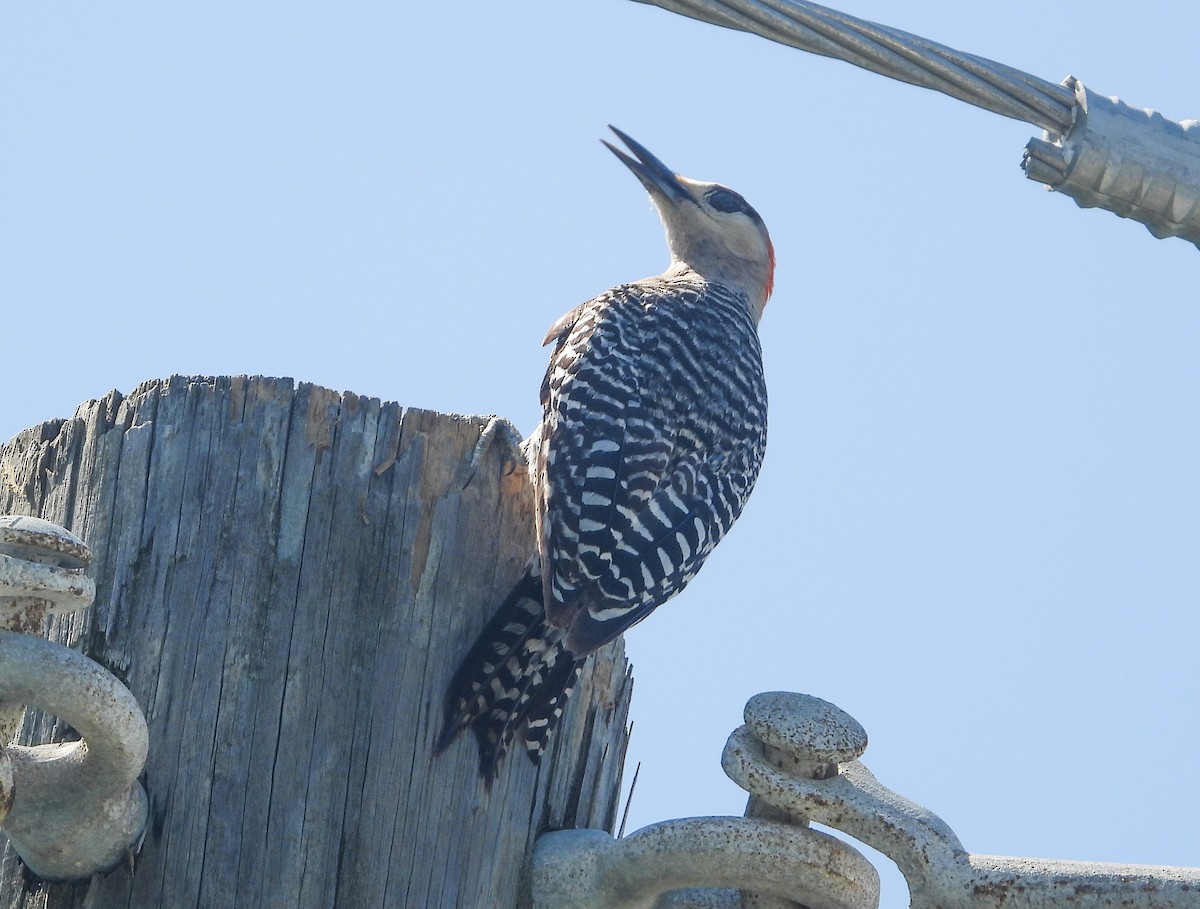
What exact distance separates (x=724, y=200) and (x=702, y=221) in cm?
15

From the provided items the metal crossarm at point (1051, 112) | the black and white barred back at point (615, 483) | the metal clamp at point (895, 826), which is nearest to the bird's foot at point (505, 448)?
the black and white barred back at point (615, 483)

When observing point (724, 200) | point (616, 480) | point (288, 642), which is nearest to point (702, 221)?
point (724, 200)

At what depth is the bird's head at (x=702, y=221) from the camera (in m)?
7.93

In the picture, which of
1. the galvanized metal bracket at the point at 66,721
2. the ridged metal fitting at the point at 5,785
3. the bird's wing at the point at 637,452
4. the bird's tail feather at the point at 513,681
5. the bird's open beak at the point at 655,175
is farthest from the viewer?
the bird's open beak at the point at 655,175

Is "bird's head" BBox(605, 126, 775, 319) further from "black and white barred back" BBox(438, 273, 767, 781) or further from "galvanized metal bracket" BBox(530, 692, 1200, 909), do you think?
"galvanized metal bracket" BBox(530, 692, 1200, 909)

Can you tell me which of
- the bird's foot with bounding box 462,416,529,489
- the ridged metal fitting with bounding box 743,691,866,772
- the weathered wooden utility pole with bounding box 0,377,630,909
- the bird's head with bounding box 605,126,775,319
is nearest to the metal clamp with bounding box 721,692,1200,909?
the ridged metal fitting with bounding box 743,691,866,772

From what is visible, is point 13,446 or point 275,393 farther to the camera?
point 13,446

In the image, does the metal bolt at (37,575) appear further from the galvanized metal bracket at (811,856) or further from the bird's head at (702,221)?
the bird's head at (702,221)

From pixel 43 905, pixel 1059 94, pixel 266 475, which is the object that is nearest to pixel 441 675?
pixel 266 475

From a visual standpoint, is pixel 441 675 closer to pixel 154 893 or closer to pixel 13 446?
pixel 154 893

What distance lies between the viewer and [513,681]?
3.86 meters

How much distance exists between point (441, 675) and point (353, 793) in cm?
35

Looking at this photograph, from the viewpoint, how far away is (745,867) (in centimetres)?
360

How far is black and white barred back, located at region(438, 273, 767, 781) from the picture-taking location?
398 cm
